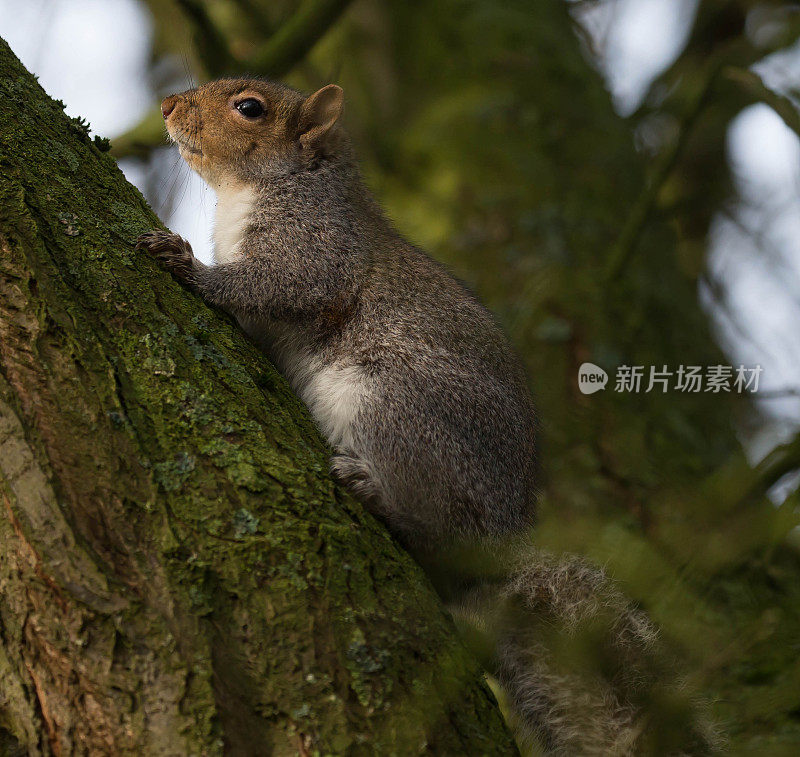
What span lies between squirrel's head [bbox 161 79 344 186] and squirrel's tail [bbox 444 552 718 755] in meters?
2.18

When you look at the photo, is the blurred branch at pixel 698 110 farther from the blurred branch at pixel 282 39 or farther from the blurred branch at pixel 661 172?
the blurred branch at pixel 282 39

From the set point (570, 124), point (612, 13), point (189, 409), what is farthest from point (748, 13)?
point (189, 409)

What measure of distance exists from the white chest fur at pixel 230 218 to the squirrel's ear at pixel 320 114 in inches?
16.1

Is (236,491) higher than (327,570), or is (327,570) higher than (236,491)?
(236,491)

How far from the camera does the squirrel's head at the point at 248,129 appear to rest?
3.90m

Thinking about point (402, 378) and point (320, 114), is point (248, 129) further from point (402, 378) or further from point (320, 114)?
point (402, 378)

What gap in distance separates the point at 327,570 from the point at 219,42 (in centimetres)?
340

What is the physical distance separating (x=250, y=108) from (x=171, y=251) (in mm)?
1537

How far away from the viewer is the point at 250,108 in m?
3.98

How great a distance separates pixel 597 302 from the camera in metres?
5.40

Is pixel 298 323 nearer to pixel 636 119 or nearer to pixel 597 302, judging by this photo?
pixel 597 302

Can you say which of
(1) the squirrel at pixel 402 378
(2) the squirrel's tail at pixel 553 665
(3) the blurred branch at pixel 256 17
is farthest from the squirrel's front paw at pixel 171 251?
(3) the blurred branch at pixel 256 17

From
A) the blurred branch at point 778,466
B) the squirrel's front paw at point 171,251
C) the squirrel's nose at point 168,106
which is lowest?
the blurred branch at point 778,466

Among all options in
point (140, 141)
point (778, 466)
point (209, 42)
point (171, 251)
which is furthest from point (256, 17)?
point (778, 466)
